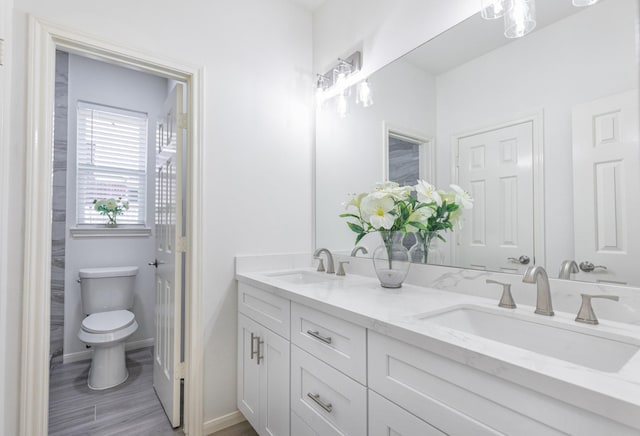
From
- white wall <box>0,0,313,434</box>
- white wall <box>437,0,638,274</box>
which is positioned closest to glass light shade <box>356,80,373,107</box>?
white wall <box>0,0,313,434</box>

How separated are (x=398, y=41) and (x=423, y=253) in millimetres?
1083

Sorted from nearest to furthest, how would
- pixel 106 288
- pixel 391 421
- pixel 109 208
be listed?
1. pixel 391 421
2. pixel 106 288
3. pixel 109 208

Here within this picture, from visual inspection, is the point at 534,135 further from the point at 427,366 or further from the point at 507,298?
the point at 427,366

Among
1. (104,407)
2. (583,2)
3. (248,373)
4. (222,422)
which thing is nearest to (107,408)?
(104,407)

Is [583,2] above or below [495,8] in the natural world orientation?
below

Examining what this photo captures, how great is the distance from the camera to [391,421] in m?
0.88

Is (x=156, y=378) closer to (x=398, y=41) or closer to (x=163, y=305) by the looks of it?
(x=163, y=305)

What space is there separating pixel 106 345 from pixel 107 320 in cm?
21

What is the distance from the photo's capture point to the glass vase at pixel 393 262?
143 centimetres

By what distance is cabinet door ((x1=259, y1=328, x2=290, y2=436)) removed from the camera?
136 centimetres

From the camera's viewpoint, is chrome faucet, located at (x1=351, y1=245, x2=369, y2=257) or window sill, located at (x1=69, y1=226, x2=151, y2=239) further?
window sill, located at (x1=69, y1=226, x2=151, y2=239)

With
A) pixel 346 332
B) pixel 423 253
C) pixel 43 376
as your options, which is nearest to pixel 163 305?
pixel 43 376

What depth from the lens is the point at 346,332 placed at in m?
1.05

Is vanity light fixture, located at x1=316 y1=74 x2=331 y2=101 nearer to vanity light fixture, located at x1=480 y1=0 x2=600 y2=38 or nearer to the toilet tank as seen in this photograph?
vanity light fixture, located at x1=480 y1=0 x2=600 y2=38
